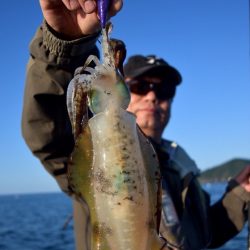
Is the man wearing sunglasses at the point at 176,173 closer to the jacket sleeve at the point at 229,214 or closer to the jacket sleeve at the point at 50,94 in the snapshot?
the jacket sleeve at the point at 229,214

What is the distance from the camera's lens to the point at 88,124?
1.75 metres

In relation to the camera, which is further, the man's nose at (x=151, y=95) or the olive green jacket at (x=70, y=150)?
the man's nose at (x=151, y=95)

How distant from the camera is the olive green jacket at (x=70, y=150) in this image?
2.79m

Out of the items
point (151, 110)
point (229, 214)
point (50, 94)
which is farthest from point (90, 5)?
point (229, 214)

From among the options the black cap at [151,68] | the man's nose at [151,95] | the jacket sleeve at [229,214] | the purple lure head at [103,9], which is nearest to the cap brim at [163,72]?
the black cap at [151,68]

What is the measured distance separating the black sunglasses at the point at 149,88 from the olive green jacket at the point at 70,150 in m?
0.61

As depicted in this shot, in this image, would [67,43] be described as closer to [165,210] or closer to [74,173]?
[74,173]

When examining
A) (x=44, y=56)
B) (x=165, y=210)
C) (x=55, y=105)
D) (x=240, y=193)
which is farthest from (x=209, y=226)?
(x=44, y=56)

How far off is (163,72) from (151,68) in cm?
23

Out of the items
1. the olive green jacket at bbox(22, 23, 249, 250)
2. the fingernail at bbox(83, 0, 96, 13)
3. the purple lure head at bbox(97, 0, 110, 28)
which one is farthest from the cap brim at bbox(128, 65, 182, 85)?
the purple lure head at bbox(97, 0, 110, 28)

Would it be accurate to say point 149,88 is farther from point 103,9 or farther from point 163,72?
point 103,9

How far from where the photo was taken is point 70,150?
358 centimetres

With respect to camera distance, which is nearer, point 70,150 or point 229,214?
point 70,150

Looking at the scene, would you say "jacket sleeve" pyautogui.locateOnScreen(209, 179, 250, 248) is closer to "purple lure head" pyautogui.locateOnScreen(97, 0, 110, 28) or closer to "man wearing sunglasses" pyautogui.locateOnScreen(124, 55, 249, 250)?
"man wearing sunglasses" pyautogui.locateOnScreen(124, 55, 249, 250)
